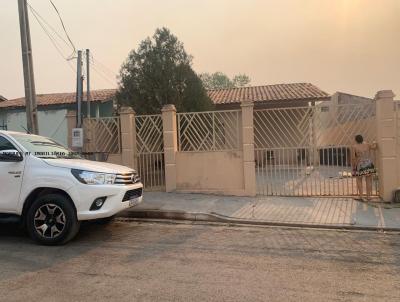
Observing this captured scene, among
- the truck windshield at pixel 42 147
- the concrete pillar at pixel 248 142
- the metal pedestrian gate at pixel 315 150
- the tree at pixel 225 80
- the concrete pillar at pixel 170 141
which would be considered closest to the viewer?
the truck windshield at pixel 42 147

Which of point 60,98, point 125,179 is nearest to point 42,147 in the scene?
point 125,179

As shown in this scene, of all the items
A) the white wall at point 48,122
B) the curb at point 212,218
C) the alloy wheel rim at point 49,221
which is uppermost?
the white wall at point 48,122

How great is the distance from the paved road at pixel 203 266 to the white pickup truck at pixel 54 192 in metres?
0.36

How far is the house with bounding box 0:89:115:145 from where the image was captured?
74.5 ft

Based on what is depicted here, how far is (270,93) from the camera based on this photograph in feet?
66.1

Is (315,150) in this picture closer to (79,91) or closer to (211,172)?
(211,172)

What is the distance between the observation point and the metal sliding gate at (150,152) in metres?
11.1

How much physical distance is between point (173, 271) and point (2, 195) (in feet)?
10.6

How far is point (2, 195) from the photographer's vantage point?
6.65 metres

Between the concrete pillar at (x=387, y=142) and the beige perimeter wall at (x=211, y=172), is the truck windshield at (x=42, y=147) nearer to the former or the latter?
the beige perimeter wall at (x=211, y=172)

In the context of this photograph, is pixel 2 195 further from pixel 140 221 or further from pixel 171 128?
pixel 171 128

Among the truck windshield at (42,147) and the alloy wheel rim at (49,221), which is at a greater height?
the truck windshield at (42,147)

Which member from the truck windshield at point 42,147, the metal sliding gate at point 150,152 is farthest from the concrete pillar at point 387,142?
the truck windshield at point 42,147

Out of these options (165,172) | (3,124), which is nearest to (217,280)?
(165,172)
